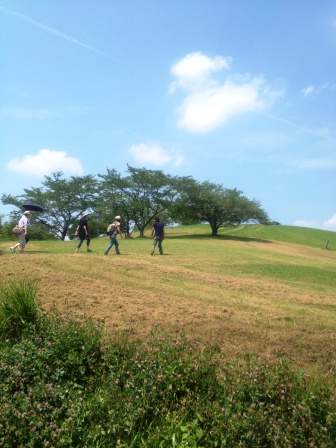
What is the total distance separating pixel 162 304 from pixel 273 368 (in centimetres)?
289

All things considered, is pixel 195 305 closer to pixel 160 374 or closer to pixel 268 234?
pixel 160 374

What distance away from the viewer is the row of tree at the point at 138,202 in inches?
1939

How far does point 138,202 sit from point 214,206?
33.9 feet

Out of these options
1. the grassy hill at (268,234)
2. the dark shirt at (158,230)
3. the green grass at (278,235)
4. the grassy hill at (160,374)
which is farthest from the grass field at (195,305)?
the green grass at (278,235)

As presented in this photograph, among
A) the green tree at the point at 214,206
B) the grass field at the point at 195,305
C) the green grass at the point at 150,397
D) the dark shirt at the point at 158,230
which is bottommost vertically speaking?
the green grass at the point at 150,397

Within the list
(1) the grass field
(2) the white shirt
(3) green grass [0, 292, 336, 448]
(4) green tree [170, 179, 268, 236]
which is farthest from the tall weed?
(4) green tree [170, 179, 268, 236]

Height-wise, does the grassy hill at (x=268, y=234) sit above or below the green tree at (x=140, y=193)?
below

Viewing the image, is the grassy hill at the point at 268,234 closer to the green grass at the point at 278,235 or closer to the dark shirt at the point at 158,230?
the green grass at the point at 278,235

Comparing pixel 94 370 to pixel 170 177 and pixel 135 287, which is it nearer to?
pixel 135 287

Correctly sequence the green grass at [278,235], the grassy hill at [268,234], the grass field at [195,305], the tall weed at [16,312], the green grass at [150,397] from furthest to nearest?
the green grass at [278,235] < the grassy hill at [268,234] < the grass field at [195,305] < the tall weed at [16,312] < the green grass at [150,397]

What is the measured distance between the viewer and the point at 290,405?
400 centimetres

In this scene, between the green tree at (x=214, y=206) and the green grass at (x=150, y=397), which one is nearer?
the green grass at (x=150, y=397)

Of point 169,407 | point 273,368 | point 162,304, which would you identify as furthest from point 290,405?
point 162,304

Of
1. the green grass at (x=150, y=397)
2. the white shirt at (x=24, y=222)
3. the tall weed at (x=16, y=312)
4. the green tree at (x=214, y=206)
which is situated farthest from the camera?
the green tree at (x=214, y=206)
